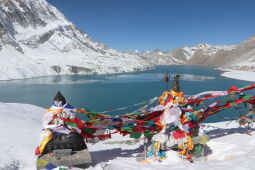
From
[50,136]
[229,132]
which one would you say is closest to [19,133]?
[50,136]

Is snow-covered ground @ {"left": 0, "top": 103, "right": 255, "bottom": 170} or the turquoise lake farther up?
snow-covered ground @ {"left": 0, "top": 103, "right": 255, "bottom": 170}

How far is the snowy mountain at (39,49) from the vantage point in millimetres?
87656

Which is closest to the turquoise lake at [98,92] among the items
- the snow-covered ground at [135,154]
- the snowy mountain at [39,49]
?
the snow-covered ground at [135,154]

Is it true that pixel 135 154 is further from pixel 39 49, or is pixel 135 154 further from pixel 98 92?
pixel 39 49

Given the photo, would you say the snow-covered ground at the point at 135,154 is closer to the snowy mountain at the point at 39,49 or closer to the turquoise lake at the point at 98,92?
the turquoise lake at the point at 98,92

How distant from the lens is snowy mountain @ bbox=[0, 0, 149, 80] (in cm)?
8766

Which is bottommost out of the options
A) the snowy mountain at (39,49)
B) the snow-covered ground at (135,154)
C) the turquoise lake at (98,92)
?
the turquoise lake at (98,92)

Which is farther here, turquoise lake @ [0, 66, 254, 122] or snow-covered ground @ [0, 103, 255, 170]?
turquoise lake @ [0, 66, 254, 122]

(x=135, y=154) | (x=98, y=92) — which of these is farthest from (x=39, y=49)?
(x=135, y=154)

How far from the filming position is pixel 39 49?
130 meters

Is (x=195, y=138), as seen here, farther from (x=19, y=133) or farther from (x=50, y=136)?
(x=19, y=133)

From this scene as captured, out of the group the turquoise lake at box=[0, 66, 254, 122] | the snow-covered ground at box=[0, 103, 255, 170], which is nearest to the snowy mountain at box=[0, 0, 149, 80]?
the turquoise lake at box=[0, 66, 254, 122]

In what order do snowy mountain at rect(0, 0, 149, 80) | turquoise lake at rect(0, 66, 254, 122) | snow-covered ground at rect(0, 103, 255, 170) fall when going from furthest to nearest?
snowy mountain at rect(0, 0, 149, 80), turquoise lake at rect(0, 66, 254, 122), snow-covered ground at rect(0, 103, 255, 170)

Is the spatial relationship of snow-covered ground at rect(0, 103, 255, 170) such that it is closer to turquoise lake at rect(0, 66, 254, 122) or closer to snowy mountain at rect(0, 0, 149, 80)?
turquoise lake at rect(0, 66, 254, 122)
